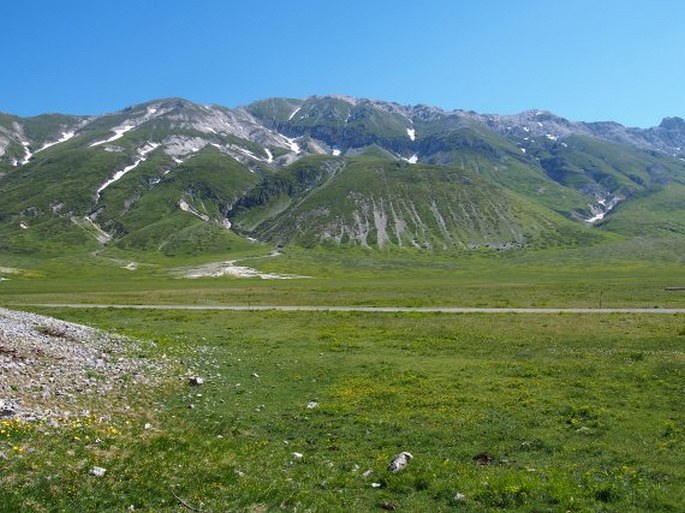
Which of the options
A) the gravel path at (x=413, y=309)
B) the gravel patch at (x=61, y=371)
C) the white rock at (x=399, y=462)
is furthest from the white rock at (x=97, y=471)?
the gravel path at (x=413, y=309)

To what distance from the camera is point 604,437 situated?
21219mm

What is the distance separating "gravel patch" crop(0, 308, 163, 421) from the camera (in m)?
22.8

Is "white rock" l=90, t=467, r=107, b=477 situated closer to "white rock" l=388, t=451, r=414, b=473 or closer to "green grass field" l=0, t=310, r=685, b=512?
"green grass field" l=0, t=310, r=685, b=512

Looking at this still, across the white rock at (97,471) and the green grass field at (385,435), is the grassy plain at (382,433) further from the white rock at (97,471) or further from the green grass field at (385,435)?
the white rock at (97,471)

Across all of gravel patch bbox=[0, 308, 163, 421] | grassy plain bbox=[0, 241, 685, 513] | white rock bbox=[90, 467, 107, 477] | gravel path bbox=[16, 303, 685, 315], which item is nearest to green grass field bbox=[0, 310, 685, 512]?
grassy plain bbox=[0, 241, 685, 513]

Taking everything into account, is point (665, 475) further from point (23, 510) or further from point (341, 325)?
point (341, 325)

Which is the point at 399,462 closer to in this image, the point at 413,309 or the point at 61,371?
the point at 61,371

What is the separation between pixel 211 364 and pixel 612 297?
71.9 metres

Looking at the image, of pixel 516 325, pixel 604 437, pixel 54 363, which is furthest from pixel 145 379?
pixel 516 325

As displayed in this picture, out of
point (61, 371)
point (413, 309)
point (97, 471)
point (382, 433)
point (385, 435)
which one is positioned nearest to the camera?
point (97, 471)

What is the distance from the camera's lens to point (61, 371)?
28031 millimetres

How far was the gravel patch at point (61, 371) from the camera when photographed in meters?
22.8

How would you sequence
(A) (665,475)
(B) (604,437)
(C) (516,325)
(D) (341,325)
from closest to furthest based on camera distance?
(A) (665,475)
(B) (604,437)
(C) (516,325)
(D) (341,325)

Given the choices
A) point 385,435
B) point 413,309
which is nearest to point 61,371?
point 385,435
